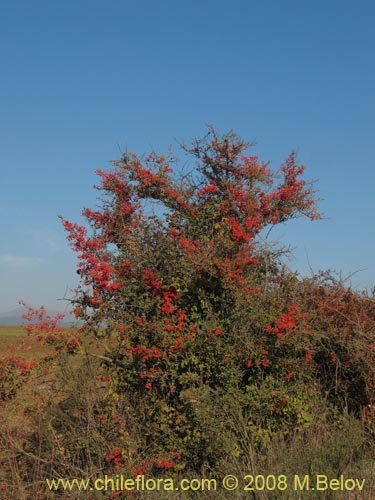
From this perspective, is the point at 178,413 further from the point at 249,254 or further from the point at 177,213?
the point at 177,213

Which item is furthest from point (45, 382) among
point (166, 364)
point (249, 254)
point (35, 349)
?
point (249, 254)

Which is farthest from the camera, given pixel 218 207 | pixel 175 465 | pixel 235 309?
pixel 218 207

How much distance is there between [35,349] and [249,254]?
4.33 m

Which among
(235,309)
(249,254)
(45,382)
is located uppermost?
(249,254)

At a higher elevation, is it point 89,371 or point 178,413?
point 89,371

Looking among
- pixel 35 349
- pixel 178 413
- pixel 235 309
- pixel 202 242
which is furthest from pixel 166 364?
pixel 35 349

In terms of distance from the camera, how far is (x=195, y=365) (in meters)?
7.76

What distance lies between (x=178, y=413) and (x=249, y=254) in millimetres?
3168

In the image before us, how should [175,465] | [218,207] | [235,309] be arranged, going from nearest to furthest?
1. [175,465]
2. [235,309]
3. [218,207]

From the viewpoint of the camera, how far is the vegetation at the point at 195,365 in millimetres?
7508

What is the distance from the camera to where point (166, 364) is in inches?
306

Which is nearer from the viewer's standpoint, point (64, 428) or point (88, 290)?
point (64, 428)

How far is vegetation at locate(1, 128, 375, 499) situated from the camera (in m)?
7.51

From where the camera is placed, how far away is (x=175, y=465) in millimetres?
7523
